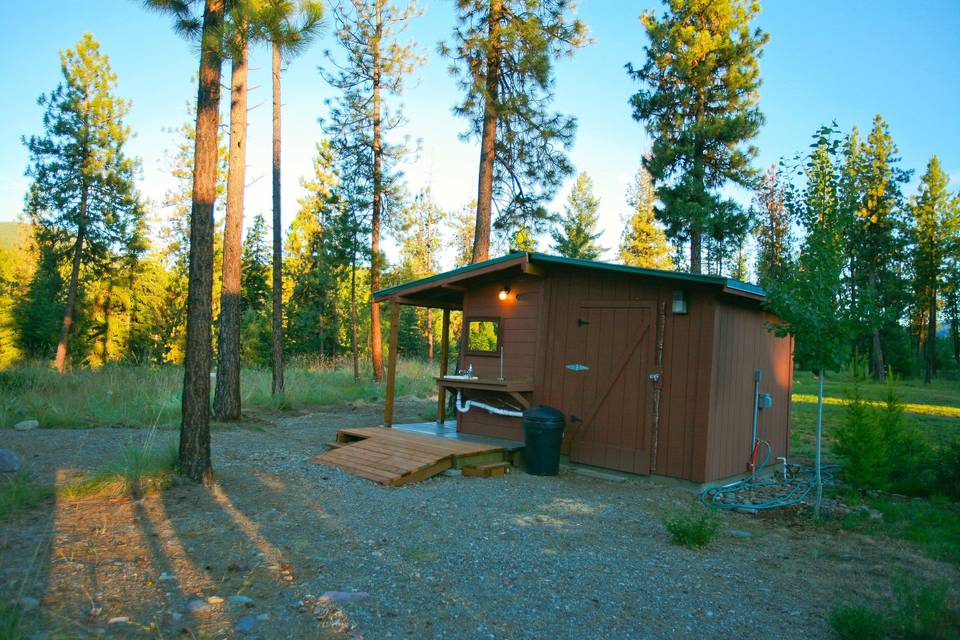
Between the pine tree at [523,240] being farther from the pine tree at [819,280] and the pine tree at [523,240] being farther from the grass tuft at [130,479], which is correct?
the grass tuft at [130,479]

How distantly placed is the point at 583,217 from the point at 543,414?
26.0 metres

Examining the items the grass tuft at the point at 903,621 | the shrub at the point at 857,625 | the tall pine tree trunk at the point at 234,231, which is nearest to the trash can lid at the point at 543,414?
the grass tuft at the point at 903,621

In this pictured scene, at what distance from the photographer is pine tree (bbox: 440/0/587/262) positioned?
1238 cm

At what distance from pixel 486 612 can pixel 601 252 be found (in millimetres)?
31091

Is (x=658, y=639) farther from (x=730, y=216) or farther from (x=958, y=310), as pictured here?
(x=958, y=310)

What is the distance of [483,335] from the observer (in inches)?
387

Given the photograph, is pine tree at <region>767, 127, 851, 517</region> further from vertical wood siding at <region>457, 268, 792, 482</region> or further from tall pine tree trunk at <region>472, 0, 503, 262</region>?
tall pine tree trunk at <region>472, 0, 503, 262</region>

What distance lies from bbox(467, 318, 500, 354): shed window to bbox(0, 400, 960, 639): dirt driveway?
129 inches

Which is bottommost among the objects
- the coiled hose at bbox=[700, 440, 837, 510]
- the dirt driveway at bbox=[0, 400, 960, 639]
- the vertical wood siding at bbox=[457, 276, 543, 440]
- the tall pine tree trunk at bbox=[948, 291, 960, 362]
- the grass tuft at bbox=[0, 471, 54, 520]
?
the coiled hose at bbox=[700, 440, 837, 510]

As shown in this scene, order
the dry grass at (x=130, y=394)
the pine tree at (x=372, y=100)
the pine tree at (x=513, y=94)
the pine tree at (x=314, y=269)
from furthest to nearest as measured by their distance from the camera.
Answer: the pine tree at (x=314, y=269) < the pine tree at (x=372, y=100) < the pine tree at (x=513, y=94) < the dry grass at (x=130, y=394)

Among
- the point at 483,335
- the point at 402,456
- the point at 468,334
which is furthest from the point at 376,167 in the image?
the point at 402,456

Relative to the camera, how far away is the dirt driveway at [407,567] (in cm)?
323

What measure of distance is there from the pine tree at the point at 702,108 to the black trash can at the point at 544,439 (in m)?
11.4

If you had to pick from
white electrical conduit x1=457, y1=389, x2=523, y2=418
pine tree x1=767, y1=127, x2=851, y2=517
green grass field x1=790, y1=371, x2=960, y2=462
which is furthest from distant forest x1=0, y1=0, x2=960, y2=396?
white electrical conduit x1=457, y1=389, x2=523, y2=418
